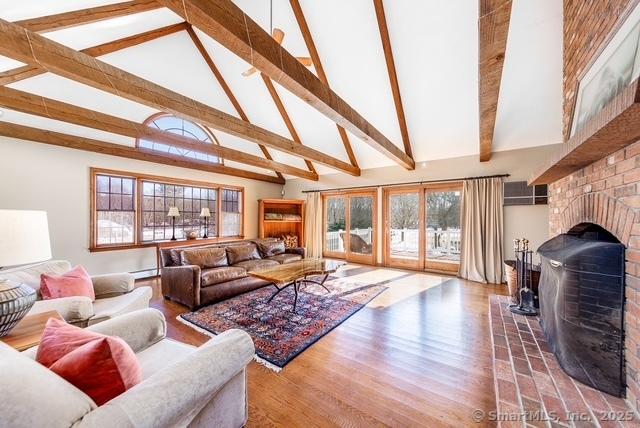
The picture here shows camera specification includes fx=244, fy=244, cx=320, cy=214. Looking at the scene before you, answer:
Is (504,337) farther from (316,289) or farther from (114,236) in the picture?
(114,236)

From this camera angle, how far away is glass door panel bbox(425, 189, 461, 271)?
5102 millimetres

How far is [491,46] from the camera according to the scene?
1.95 m

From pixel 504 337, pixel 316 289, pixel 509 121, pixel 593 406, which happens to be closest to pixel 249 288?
pixel 316 289

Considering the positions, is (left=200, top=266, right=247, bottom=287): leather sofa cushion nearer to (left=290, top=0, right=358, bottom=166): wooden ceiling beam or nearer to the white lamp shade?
the white lamp shade

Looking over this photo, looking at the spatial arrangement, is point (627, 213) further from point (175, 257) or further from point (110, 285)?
point (175, 257)

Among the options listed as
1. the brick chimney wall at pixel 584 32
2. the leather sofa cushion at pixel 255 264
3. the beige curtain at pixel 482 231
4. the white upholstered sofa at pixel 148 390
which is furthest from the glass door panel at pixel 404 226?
the white upholstered sofa at pixel 148 390

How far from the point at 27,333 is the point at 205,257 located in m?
2.54

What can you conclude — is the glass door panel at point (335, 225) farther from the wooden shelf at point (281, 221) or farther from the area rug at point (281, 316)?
the area rug at point (281, 316)

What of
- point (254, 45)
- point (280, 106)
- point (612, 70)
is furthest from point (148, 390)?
point (280, 106)

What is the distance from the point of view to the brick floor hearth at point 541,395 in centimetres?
127

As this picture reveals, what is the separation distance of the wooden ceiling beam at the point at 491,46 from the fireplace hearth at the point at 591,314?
5.32 feet

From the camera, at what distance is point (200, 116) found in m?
2.95

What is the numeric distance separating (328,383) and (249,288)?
2.36m

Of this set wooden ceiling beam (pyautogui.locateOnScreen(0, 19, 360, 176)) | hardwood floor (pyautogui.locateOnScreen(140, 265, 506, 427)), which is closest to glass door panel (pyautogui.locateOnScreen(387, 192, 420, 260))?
hardwood floor (pyautogui.locateOnScreen(140, 265, 506, 427))
